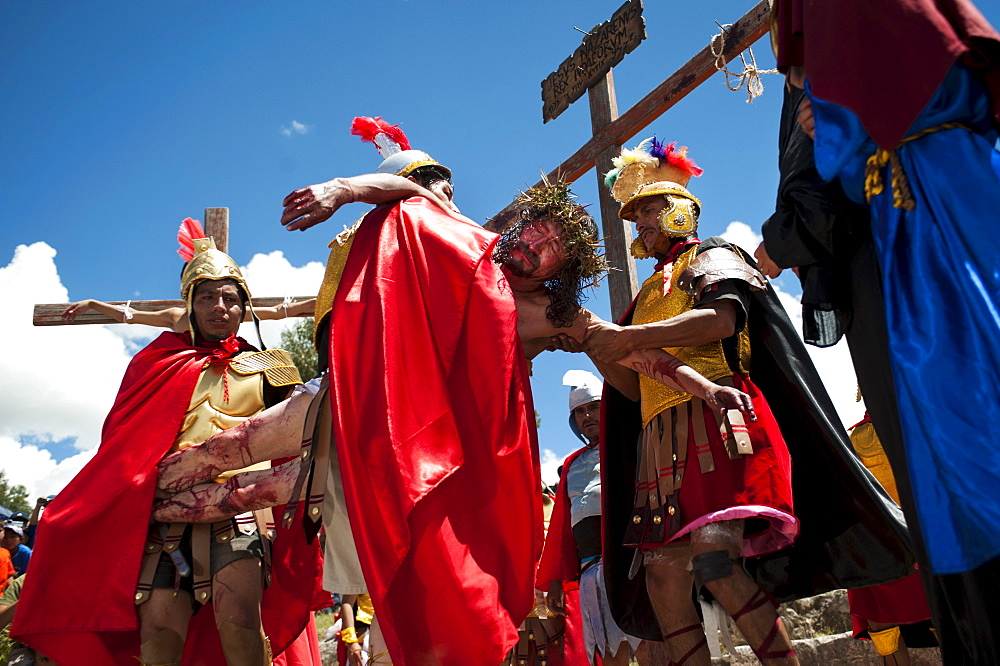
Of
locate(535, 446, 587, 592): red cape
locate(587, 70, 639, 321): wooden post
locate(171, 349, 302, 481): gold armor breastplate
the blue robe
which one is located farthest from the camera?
locate(587, 70, 639, 321): wooden post

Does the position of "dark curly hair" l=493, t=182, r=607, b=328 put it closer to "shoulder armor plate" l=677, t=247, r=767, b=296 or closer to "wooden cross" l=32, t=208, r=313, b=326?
"shoulder armor plate" l=677, t=247, r=767, b=296

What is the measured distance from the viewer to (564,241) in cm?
296

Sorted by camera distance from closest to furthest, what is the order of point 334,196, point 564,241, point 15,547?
point 334,196 → point 564,241 → point 15,547

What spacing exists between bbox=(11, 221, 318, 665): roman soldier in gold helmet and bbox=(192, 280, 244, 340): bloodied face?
26cm

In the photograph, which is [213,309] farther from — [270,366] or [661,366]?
[661,366]

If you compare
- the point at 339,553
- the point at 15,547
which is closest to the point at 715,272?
the point at 339,553

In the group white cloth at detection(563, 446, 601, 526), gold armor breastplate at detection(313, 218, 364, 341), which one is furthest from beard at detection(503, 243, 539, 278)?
white cloth at detection(563, 446, 601, 526)

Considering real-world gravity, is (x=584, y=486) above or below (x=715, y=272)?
below

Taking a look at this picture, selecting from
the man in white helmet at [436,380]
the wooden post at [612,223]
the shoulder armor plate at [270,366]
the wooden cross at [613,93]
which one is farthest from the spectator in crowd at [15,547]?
the man in white helmet at [436,380]

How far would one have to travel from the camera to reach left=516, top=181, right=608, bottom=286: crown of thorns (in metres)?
2.96

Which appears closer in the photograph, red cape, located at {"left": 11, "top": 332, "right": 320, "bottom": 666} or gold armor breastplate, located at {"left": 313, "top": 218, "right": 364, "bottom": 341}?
gold armor breastplate, located at {"left": 313, "top": 218, "right": 364, "bottom": 341}

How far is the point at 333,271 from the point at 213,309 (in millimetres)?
1454

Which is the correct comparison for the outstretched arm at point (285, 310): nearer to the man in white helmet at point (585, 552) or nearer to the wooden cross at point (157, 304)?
the wooden cross at point (157, 304)

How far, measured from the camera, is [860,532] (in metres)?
3.33
